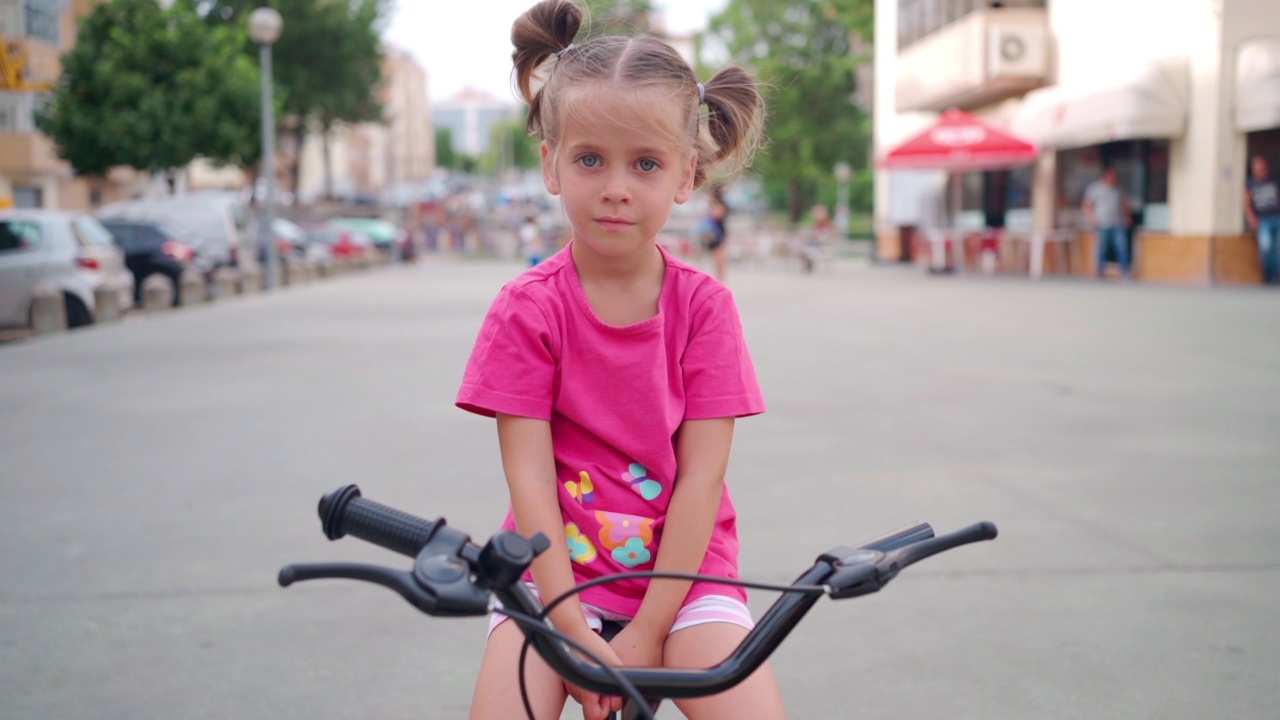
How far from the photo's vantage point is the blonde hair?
1850 mm

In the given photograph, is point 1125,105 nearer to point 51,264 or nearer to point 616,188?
point 51,264

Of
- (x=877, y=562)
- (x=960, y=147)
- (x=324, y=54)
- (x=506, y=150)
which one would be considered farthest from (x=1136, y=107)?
(x=506, y=150)

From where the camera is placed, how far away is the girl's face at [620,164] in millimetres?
1804

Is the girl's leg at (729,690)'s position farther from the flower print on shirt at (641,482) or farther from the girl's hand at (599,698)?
the flower print on shirt at (641,482)

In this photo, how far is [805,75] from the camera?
169 ft

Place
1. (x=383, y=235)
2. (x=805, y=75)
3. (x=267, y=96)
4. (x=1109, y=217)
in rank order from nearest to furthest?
(x=1109, y=217)
(x=267, y=96)
(x=383, y=235)
(x=805, y=75)

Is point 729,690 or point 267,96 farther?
point 267,96

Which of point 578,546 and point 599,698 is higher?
point 578,546

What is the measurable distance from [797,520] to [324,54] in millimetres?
43253

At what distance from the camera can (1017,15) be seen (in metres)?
23.0

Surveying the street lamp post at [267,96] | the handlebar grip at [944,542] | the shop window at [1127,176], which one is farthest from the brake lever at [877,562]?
the street lamp post at [267,96]

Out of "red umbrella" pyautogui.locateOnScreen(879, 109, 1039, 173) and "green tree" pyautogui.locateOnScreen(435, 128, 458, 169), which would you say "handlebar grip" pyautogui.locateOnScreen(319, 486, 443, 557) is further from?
"green tree" pyautogui.locateOnScreen(435, 128, 458, 169)

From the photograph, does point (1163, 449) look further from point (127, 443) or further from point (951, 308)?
point (951, 308)

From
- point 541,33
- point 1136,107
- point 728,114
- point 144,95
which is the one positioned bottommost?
point 728,114
